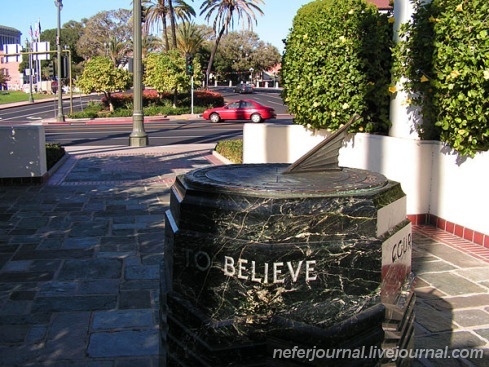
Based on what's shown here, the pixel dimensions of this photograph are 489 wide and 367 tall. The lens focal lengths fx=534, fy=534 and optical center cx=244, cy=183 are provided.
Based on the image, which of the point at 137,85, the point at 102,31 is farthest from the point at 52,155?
the point at 102,31

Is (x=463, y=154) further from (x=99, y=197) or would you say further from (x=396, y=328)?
(x=99, y=197)

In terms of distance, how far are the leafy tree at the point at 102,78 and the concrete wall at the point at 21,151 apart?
26757 mm

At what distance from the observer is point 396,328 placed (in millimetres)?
2428

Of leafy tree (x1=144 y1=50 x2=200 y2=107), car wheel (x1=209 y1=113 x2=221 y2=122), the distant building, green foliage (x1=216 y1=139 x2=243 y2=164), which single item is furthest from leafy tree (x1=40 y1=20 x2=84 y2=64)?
green foliage (x1=216 y1=139 x2=243 y2=164)

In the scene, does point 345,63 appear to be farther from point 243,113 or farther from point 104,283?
point 243,113

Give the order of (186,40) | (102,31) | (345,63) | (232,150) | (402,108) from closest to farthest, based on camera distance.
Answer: (402,108), (345,63), (232,150), (186,40), (102,31)

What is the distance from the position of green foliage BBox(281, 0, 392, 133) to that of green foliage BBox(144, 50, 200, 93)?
29.0 m

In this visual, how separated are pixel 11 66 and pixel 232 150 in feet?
431

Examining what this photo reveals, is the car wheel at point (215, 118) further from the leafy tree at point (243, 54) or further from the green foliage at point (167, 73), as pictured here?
the leafy tree at point (243, 54)

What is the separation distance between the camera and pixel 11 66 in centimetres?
12975

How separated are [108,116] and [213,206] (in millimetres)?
35095

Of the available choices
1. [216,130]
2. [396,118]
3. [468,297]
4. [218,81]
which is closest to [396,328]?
[468,297]

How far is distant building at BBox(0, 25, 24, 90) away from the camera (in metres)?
120

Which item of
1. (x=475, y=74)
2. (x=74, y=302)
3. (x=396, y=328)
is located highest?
(x=475, y=74)
